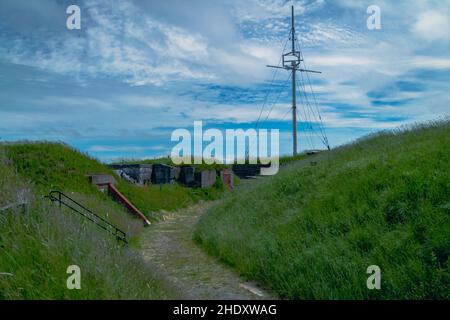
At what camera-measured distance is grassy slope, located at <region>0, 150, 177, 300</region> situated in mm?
5066

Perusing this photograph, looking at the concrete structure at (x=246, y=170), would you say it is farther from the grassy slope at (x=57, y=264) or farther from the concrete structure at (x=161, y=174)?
the grassy slope at (x=57, y=264)

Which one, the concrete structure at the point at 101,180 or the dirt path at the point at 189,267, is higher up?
the concrete structure at the point at 101,180

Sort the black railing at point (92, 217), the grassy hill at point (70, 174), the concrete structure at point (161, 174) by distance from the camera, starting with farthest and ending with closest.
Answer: the concrete structure at point (161, 174) < the grassy hill at point (70, 174) < the black railing at point (92, 217)

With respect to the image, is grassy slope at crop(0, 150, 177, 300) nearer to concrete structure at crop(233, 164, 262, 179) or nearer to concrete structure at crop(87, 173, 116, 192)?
concrete structure at crop(87, 173, 116, 192)

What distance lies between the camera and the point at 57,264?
17.7 feet

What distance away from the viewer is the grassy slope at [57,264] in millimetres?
5066

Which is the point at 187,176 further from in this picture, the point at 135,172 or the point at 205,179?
the point at 135,172

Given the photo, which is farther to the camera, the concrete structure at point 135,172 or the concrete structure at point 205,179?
the concrete structure at point 205,179

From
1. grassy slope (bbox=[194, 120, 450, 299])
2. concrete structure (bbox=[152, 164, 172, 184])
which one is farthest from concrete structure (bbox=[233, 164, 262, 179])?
grassy slope (bbox=[194, 120, 450, 299])

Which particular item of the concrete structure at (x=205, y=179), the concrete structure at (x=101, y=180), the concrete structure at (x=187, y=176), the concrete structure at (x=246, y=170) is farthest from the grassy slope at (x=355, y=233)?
the concrete structure at (x=246, y=170)

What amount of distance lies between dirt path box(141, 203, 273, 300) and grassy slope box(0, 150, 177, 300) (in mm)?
1587

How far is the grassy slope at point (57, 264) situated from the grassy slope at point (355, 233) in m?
3.11
